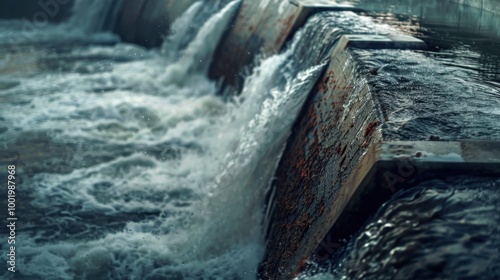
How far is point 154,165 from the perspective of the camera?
6219mm

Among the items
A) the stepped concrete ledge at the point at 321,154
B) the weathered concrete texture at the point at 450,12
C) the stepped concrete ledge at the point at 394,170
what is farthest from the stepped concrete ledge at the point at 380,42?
the stepped concrete ledge at the point at 394,170

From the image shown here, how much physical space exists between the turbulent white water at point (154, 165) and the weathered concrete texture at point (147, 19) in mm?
749

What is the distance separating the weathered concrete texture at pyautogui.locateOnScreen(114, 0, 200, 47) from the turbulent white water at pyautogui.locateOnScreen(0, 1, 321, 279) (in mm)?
749

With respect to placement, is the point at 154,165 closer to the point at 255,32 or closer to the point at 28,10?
the point at 255,32

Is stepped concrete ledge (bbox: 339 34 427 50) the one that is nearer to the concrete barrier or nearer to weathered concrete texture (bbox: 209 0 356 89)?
the concrete barrier

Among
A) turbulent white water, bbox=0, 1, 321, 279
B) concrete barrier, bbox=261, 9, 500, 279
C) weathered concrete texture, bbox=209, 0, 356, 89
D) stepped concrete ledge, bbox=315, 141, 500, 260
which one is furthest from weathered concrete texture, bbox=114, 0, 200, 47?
stepped concrete ledge, bbox=315, 141, 500, 260

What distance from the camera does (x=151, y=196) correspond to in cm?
553

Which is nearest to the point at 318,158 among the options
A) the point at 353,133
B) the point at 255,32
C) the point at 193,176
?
the point at 353,133

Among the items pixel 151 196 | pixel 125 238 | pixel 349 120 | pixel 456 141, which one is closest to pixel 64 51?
pixel 151 196

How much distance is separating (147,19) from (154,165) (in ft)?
17.4

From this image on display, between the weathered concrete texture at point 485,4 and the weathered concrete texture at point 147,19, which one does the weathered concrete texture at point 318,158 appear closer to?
the weathered concrete texture at point 485,4

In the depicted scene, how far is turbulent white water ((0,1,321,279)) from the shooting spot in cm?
446

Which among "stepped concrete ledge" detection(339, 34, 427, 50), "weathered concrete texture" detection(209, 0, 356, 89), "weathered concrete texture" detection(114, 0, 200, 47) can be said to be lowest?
"weathered concrete texture" detection(114, 0, 200, 47)

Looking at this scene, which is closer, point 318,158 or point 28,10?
point 318,158
